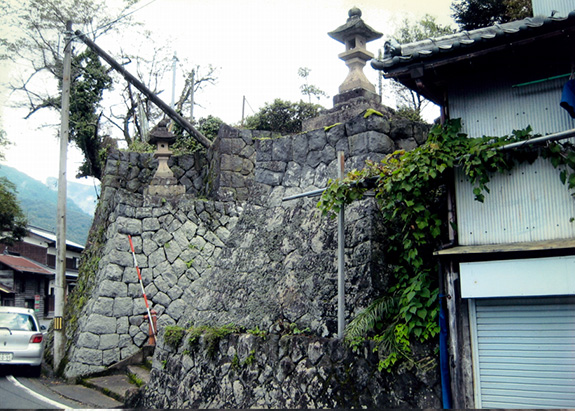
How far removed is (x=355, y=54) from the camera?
1070 centimetres

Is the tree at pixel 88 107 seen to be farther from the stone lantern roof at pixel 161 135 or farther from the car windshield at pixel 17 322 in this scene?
the car windshield at pixel 17 322

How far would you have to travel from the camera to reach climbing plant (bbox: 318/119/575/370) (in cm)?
638

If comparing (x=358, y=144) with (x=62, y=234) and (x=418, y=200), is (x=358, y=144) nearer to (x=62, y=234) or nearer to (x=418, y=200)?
(x=418, y=200)

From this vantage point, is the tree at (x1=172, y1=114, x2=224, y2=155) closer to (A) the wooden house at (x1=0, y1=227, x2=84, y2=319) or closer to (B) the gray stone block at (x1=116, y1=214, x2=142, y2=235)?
(B) the gray stone block at (x1=116, y1=214, x2=142, y2=235)

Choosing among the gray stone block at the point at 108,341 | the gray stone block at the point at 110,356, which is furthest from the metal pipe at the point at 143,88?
the gray stone block at the point at 110,356

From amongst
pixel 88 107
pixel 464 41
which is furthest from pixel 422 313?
pixel 88 107

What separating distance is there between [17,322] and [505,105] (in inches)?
505

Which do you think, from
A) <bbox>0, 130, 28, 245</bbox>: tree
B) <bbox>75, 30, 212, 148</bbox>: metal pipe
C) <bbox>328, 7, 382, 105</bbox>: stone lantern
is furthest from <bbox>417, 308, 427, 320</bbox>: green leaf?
<bbox>0, 130, 28, 245</bbox>: tree

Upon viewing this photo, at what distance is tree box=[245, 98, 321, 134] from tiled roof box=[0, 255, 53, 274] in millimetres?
21210

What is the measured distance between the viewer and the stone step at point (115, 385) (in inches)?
433

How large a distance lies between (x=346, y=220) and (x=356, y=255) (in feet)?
2.51

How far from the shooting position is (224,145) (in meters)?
16.7

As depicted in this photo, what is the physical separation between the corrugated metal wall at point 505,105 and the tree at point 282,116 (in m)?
12.6

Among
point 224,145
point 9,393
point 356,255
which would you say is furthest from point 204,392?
point 224,145
